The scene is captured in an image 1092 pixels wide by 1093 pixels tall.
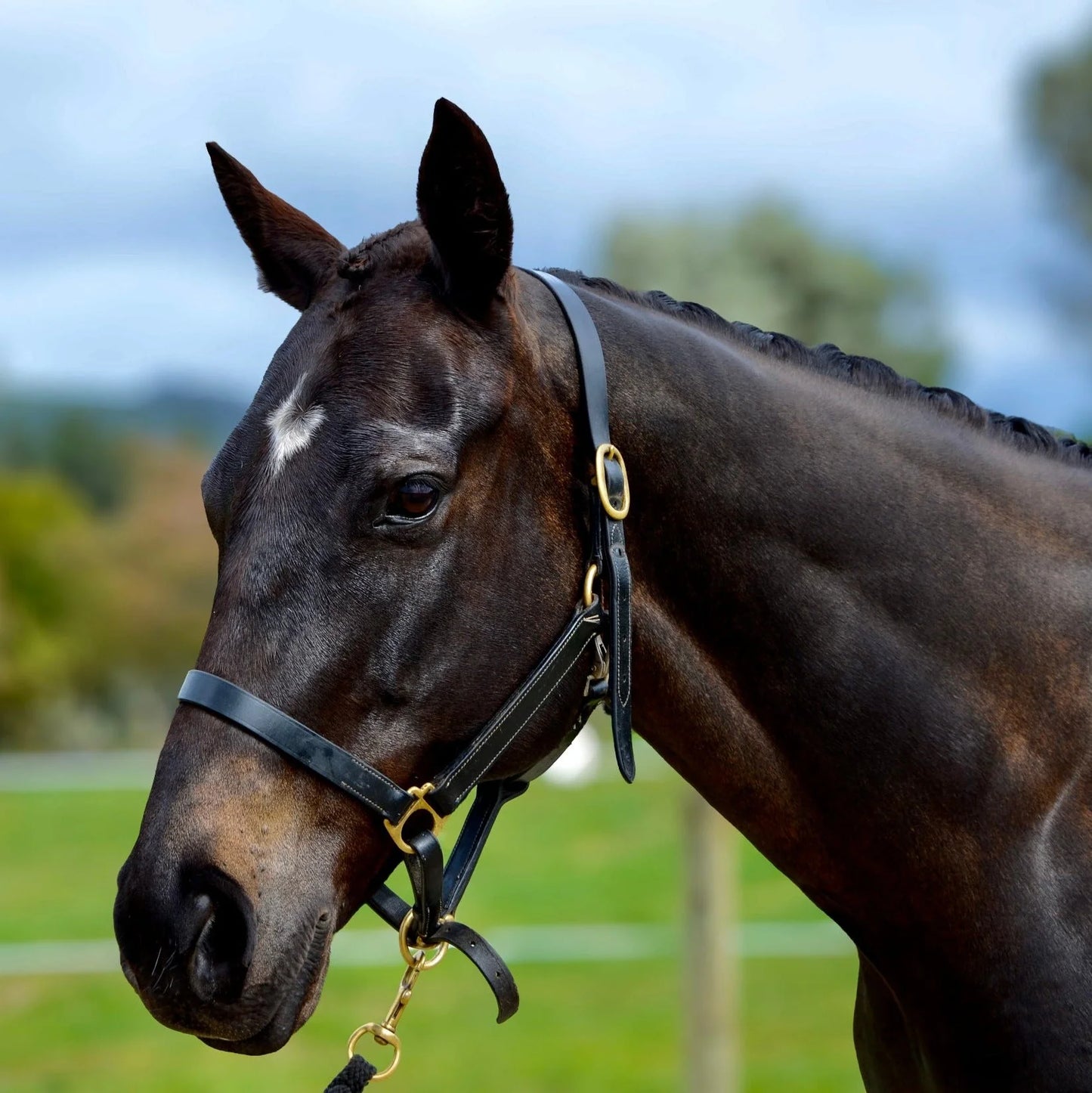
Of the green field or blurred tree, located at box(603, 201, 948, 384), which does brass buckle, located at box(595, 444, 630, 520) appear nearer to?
the green field

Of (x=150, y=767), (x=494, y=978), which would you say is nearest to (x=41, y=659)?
(x=150, y=767)

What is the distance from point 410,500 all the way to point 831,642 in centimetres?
72

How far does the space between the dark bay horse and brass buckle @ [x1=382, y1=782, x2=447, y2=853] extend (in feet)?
0.08

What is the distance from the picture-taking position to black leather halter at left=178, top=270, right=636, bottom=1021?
1.94 meters

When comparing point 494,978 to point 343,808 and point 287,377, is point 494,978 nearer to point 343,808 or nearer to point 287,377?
point 343,808

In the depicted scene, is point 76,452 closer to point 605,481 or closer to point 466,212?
point 466,212

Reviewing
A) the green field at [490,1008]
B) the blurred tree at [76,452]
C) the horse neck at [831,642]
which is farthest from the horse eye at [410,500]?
the blurred tree at [76,452]

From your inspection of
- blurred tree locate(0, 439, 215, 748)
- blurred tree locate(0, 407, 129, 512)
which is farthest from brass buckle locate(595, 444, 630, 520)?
blurred tree locate(0, 407, 129, 512)

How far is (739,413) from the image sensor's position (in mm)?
2174

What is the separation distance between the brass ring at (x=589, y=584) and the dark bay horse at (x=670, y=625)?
0.04 m

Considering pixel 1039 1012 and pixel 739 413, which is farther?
pixel 739 413

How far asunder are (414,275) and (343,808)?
0.86 m

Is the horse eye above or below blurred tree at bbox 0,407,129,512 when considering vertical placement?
above

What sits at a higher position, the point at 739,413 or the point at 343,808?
the point at 739,413
